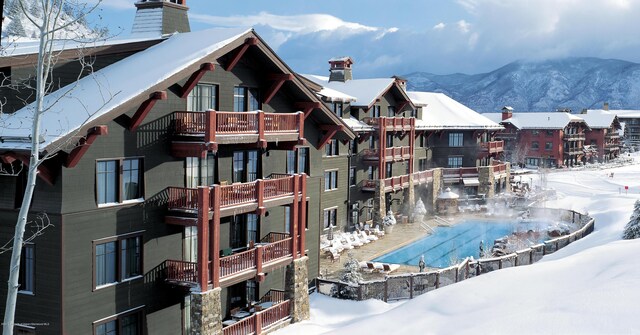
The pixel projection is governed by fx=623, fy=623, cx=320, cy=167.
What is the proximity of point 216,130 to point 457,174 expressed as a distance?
41.8 m

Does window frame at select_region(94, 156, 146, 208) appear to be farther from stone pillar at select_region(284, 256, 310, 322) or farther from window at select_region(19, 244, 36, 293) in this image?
stone pillar at select_region(284, 256, 310, 322)

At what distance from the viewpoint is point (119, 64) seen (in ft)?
74.9

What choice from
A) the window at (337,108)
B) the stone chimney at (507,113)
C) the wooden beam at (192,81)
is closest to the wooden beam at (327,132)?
the wooden beam at (192,81)

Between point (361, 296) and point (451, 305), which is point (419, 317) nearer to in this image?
point (451, 305)

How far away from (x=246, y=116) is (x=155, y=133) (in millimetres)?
3524

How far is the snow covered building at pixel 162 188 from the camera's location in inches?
725

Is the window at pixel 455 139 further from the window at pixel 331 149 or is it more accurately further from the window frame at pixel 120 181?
the window frame at pixel 120 181

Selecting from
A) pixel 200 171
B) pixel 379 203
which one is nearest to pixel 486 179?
pixel 379 203

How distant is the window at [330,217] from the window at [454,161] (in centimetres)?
2065

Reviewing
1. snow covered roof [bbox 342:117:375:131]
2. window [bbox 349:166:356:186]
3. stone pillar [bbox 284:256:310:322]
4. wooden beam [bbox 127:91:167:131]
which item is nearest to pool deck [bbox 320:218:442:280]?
window [bbox 349:166:356:186]

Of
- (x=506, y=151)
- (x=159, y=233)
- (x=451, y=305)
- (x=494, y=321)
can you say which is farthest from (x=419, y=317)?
(x=506, y=151)

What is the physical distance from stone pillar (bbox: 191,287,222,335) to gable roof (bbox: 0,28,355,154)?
6758 millimetres

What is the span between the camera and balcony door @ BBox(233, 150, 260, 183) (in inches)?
1008

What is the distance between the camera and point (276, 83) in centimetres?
2630
